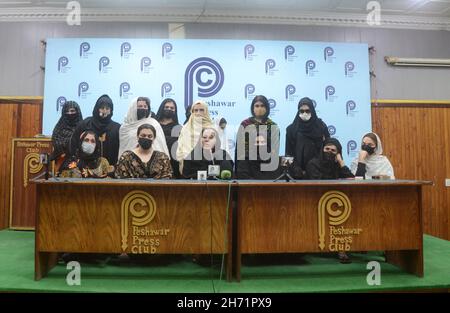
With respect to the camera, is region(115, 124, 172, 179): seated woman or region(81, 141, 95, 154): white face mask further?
region(81, 141, 95, 154): white face mask

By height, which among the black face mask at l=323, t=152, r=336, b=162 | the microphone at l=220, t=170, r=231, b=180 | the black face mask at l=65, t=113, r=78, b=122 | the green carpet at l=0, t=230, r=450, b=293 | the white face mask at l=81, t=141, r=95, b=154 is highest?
the black face mask at l=65, t=113, r=78, b=122

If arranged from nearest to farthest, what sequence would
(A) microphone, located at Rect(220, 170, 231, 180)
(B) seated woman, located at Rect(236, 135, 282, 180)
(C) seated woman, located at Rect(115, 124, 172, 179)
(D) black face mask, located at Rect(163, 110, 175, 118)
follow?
1. (A) microphone, located at Rect(220, 170, 231, 180)
2. (C) seated woman, located at Rect(115, 124, 172, 179)
3. (B) seated woman, located at Rect(236, 135, 282, 180)
4. (D) black face mask, located at Rect(163, 110, 175, 118)

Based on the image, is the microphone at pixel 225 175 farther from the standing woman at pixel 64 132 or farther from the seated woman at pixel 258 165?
the standing woman at pixel 64 132

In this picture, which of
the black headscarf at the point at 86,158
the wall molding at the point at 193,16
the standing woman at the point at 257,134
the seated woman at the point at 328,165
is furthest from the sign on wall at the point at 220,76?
the black headscarf at the point at 86,158

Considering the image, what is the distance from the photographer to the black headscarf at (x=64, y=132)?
138 inches

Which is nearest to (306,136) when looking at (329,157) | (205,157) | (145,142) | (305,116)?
(305,116)

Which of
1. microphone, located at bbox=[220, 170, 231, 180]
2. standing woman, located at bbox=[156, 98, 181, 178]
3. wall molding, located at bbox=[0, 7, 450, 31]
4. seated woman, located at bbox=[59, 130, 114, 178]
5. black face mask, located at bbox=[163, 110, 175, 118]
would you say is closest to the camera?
microphone, located at bbox=[220, 170, 231, 180]

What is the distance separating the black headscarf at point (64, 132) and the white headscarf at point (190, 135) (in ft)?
4.05

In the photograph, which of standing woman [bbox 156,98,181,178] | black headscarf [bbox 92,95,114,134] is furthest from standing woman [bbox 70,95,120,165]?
standing woman [bbox 156,98,181,178]

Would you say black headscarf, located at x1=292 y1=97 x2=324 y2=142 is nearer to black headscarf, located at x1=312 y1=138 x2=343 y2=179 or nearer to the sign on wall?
black headscarf, located at x1=312 y1=138 x2=343 y2=179

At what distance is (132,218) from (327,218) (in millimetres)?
1462

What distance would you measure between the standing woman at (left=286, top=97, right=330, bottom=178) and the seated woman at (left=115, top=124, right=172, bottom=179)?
1.45 m

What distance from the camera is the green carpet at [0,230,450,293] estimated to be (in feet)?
7.42
